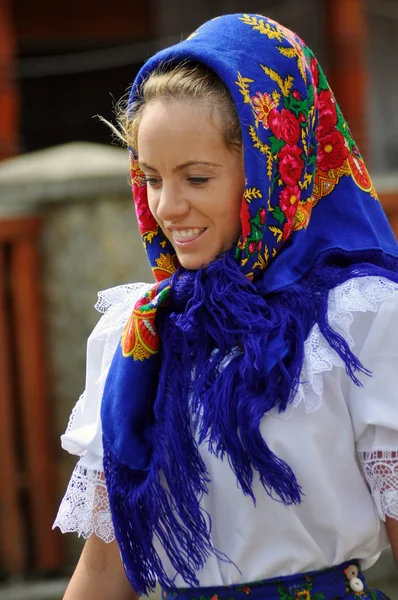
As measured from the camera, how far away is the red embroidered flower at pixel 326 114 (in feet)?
6.34

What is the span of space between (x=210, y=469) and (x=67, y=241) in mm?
2453

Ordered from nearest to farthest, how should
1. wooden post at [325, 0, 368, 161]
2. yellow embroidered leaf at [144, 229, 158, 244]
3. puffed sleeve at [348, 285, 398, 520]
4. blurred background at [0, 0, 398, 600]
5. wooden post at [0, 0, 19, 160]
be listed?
puffed sleeve at [348, 285, 398, 520] → yellow embroidered leaf at [144, 229, 158, 244] → blurred background at [0, 0, 398, 600] → wooden post at [0, 0, 19, 160] → wooden post at [325, 0, 368, 161]

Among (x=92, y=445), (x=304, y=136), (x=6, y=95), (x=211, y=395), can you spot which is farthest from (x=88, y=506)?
(x=6, y=95)

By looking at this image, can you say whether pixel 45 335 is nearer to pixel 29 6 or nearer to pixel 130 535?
pixel 130 535

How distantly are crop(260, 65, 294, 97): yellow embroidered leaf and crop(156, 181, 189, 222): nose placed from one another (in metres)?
0.25

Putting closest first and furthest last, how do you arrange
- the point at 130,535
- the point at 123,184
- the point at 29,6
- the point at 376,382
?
the point at 376,382 < the point at 130,535 < the point at 123,184 < the point at 29,6

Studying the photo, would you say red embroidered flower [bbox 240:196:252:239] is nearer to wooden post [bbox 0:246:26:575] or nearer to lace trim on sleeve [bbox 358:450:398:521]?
lace trim on sleeve [bbox 358:450:398:521]

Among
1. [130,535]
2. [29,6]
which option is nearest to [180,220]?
[130,535]

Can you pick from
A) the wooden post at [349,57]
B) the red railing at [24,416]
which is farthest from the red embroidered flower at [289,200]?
the wooden post at [349,57]

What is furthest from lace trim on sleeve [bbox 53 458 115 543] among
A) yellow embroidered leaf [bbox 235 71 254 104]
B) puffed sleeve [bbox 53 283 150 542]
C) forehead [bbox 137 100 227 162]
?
yellow embroidered leaf [bbox 235 71 254 104]

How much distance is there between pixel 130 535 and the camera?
1938mm

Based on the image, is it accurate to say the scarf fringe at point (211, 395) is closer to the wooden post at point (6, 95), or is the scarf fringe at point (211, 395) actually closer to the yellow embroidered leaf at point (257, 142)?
the yellow embroidered leaf at point (257, 142)

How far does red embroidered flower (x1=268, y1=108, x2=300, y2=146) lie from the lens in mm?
1819

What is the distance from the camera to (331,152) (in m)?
1.93
